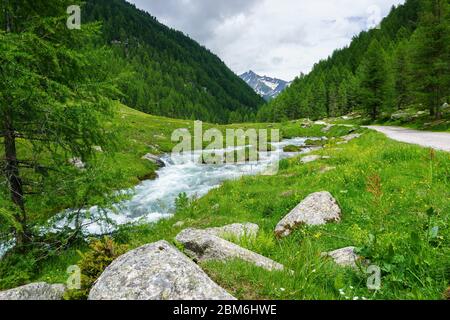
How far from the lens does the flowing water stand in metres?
16.4

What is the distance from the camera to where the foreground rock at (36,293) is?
4.86 meters

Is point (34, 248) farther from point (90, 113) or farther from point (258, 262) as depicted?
point (258, 262)

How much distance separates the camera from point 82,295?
4398mm

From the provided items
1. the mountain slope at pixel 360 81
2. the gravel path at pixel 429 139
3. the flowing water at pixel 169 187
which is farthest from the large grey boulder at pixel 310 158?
the mountain slope at pixel 360 81

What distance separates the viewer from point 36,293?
4965 millimetres

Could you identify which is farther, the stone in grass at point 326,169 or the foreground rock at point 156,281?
the stone in grass at point 326,169

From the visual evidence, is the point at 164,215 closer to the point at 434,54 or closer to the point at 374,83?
the point at 434,54

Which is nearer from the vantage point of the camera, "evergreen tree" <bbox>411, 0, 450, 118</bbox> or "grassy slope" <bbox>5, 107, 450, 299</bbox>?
"grassy slope" <bbox>5, 107, 450, 299</bbox>

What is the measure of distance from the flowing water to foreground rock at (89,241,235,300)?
28.6 feet

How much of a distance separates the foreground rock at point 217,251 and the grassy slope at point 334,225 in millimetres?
401

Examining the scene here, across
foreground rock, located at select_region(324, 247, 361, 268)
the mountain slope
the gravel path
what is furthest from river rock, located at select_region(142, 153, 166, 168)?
the mountain slope

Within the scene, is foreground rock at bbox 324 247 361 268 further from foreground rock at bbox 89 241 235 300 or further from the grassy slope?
foreground rock at bbox 89 241 235 300

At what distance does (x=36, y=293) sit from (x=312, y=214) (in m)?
6.74

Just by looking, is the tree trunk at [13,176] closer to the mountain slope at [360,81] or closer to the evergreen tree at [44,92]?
the evergreen tree at [44,92]
